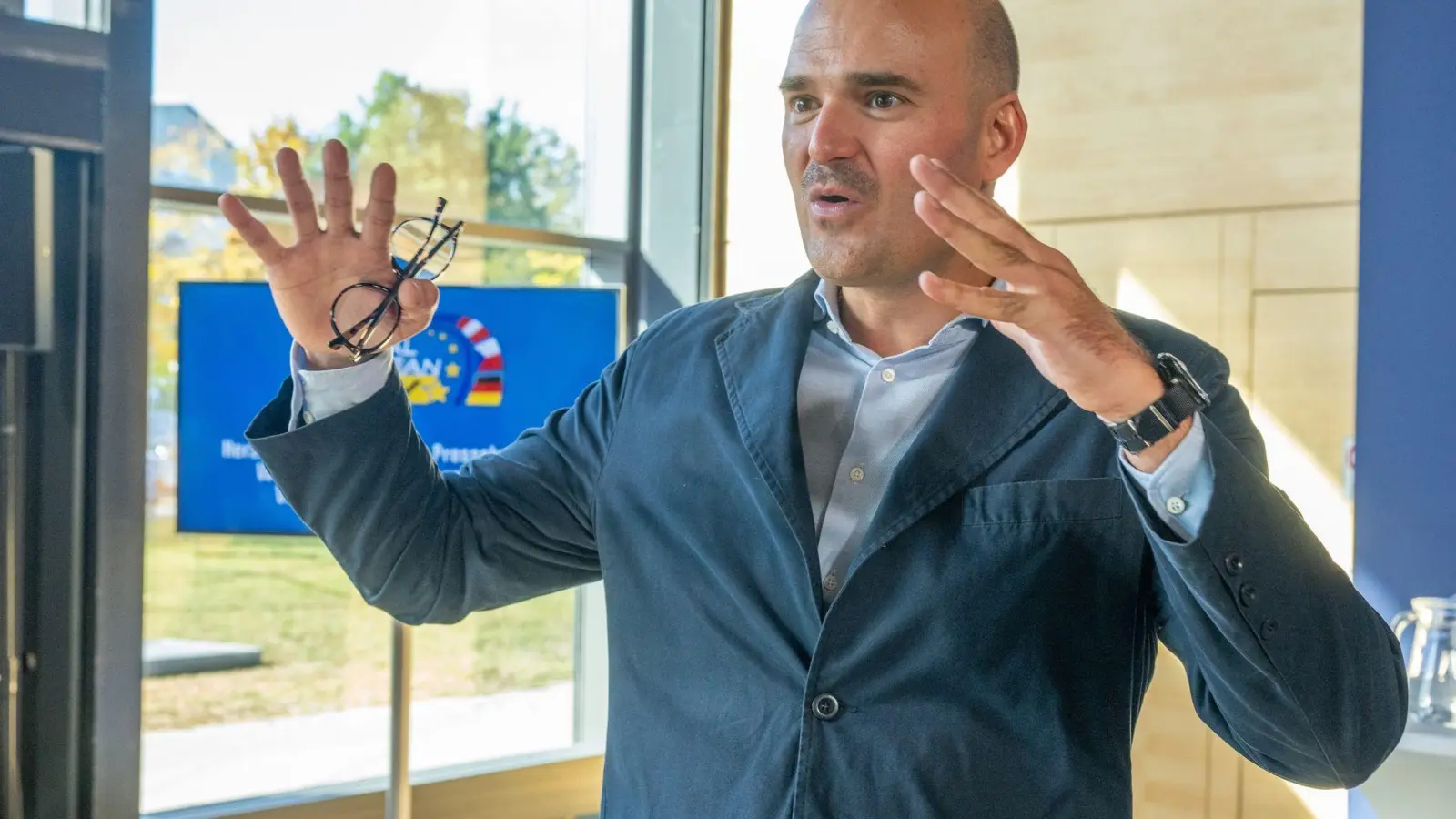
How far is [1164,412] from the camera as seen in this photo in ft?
3.61

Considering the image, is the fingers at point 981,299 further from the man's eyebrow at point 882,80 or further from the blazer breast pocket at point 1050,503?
the man's eyebrow at point 882,80

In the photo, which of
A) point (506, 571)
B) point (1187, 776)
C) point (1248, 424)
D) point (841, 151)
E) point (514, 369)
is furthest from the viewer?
point (514, 369)

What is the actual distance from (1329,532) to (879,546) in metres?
2.54

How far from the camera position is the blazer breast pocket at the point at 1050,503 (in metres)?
1.32

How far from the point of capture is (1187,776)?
3.81 metres

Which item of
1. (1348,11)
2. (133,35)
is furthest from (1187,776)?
(133,35)

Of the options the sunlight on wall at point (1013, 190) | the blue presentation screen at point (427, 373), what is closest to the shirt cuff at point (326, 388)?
the blue presentation screen at point (427, 373)

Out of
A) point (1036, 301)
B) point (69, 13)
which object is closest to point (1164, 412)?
point (1036, 301)

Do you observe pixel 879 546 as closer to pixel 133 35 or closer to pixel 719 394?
pixel 719 394

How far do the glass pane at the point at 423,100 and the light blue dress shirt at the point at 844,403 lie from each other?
2768mm

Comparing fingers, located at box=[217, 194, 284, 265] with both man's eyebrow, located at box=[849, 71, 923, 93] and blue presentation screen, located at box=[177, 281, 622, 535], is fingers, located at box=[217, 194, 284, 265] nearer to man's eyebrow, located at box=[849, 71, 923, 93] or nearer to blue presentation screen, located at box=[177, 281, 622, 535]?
man's eyebrow, located at box=[849, 71, 923, 93]

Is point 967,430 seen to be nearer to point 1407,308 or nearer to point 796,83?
point 796,83

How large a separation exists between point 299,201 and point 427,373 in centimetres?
262

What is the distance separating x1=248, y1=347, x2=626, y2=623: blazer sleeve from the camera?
1.40 m
